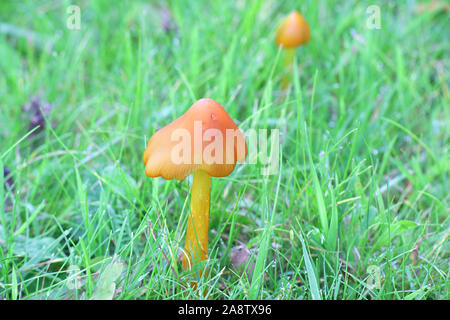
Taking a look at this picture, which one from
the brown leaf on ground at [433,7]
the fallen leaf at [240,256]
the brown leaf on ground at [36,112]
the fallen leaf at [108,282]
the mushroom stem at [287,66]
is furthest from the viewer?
the brown leaf on ground at [433,7]

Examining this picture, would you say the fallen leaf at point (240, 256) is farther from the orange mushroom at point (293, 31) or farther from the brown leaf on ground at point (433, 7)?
the brown leaf on ground at point (433, 7)

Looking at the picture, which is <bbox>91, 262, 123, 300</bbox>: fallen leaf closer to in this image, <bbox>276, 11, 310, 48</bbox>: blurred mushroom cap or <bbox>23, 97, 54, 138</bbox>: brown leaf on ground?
<bbox>23, 97, 54, 138</bbox>: brown leaf on ground

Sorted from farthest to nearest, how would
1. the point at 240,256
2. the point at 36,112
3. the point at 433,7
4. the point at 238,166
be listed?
the point at 433,7
the point at 36,112
the point at 238,166
the point at 240,256

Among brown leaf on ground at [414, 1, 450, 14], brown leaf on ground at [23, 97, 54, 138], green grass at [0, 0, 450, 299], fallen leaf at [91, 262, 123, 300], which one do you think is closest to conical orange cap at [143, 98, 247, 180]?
green grass at [0, 0, 450, 299]

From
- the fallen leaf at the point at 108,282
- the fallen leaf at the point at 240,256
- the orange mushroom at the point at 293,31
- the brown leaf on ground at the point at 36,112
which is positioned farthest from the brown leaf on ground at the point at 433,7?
the fallen leaf at the point at 108,282

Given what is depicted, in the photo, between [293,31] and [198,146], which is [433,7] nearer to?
[293,31]

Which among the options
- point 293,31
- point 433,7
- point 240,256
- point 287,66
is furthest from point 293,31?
point 240,256
